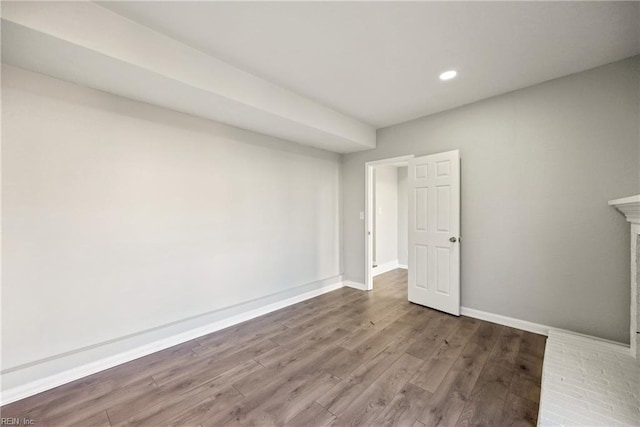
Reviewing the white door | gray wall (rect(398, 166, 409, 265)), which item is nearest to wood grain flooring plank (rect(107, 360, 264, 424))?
the white door

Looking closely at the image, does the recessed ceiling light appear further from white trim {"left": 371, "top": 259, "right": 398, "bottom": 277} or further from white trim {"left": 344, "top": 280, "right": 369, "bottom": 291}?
white trim {"left": 371, "top": 259, "right": 398, "bottom": 277}

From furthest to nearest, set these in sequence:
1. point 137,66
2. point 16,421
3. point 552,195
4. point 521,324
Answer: point 521,324
point 552,195
point 137,66
point 16,421

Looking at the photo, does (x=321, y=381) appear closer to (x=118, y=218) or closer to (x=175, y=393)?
(x=175, y=393)

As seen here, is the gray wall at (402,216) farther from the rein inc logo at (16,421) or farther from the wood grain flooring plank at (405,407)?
the rein inc logo at (16,421)

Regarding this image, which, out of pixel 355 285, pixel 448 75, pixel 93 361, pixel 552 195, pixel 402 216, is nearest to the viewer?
pixel 93 361

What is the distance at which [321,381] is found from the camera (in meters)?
2.01

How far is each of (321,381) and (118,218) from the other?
229 centimetres

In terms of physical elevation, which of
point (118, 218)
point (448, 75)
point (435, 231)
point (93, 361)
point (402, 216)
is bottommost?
point (93, 361)

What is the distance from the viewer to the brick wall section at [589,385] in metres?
1.46

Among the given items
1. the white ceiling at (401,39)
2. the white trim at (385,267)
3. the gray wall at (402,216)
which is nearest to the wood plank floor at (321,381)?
the white trim at (385,267)

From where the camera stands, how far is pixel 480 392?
6.15 ft

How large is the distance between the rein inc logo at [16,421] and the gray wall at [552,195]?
4.09m

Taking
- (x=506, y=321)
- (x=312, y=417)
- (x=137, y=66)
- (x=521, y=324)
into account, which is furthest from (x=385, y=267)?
(x=137, y=66)

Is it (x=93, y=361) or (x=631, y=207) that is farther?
(x=93, y=361)
